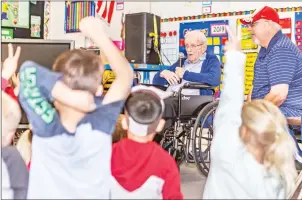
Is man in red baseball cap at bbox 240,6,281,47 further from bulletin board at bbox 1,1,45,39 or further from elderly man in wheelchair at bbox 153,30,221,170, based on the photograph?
bulletin board at bbox 1,1,45,39

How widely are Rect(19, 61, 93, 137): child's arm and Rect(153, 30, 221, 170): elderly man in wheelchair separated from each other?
1525 millimetres

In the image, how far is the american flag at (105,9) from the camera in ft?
18.9

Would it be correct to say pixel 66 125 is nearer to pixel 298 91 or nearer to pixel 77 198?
pixel 77 198

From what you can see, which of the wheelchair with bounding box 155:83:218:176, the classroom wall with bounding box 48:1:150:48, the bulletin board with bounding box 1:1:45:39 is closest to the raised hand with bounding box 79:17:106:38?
the wheelchair with bounding box 155:83:218:176

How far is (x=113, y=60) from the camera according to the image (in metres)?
1.34

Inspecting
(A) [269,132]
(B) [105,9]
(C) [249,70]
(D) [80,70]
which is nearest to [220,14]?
(C) [249,70]

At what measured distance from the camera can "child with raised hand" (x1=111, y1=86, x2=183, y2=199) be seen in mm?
1359

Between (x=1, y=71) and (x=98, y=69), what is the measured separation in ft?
1.49

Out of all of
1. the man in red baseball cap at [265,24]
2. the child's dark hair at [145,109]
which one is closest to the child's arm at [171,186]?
the child's dark hair at [145,109]

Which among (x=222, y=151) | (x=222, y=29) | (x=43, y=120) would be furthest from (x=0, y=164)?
(x=222, y=29)

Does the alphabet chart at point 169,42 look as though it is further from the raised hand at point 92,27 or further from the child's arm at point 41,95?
the child's arm at point 41,95

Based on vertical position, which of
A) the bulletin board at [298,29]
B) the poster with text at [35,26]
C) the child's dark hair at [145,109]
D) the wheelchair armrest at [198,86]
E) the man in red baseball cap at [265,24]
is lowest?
the child's dark hair at [145,109]

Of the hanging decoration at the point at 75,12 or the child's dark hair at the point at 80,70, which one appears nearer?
the child's dark hair at the point at 80,70

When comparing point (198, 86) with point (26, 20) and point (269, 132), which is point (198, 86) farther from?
point (26, 20)
